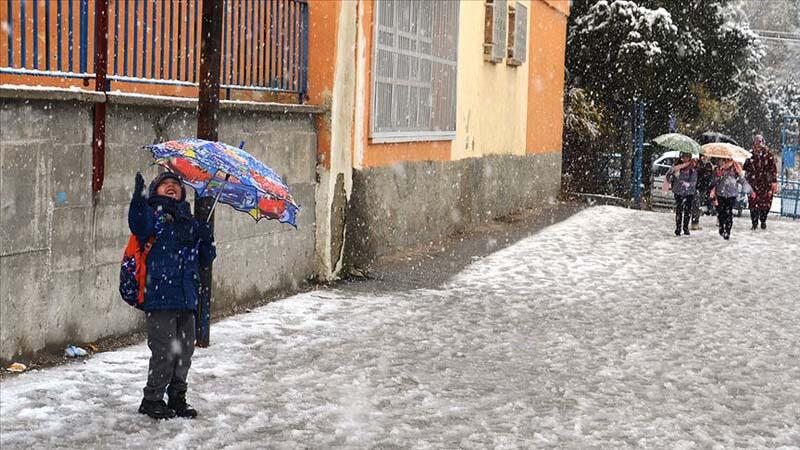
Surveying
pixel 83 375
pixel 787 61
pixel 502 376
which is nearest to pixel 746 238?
pixel 502 376

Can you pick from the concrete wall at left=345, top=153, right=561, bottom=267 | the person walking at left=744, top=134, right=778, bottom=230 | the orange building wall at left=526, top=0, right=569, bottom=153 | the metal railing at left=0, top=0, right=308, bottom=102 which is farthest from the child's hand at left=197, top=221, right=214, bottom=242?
the orange building wall at left=526, top=0, right=569, bottom=153

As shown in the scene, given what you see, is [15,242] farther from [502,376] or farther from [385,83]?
[385,83]

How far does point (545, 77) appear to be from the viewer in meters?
24.7

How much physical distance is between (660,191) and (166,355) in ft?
98.5

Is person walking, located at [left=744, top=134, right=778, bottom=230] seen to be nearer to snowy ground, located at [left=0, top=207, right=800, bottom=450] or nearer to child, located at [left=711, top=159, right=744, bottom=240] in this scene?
child, located at [left=711, top=159, right=744, bottom=240]

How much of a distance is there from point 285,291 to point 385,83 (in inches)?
135

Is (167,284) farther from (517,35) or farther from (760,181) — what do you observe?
(760,181)

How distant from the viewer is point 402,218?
563 inches

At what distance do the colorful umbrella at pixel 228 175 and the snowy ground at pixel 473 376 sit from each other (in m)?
1.12

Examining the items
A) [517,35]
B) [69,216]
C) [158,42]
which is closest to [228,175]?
[69,216]

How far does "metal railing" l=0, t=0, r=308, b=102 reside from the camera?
7.65 metres

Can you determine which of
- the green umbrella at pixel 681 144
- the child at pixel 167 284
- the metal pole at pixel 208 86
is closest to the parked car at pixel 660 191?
the green umbrella at pixel 681 144

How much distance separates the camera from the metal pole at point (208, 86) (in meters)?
8.21

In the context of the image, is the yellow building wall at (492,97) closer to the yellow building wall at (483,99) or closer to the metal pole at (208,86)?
the yellow building wall at (483,99)
